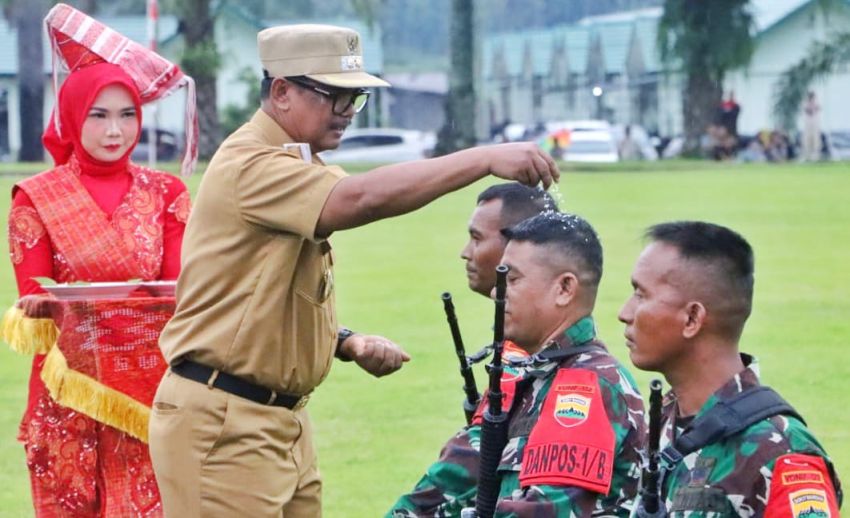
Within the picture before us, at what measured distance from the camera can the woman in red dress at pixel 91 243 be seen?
5770mm

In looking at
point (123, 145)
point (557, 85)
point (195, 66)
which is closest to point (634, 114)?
Result: point (557, 85)

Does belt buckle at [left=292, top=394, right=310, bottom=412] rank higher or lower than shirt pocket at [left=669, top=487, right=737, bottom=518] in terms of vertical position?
higher

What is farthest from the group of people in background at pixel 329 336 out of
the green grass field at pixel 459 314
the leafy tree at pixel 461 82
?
the leafy tree at pixel 461 82

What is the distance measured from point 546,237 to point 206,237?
38.3 inches

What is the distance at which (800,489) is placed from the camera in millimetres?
3486

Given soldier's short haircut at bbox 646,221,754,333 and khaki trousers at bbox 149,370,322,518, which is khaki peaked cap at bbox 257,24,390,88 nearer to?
khaki trousers at bbox 149,370,322,518

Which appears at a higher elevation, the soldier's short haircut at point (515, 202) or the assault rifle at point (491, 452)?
the soldier's short haircut at point (515, 202)

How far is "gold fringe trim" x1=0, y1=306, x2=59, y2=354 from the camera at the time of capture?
5.79 metres

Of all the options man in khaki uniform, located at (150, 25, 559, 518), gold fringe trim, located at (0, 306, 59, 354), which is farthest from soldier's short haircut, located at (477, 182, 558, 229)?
gold fringe trim, located at (0, 306, 59, 354)

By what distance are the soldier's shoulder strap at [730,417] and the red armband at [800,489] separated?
14 centimetres

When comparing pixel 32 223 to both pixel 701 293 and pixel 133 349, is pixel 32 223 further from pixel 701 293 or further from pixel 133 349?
pixel 701 293

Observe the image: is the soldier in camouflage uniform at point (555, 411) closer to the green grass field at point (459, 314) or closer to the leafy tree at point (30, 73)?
the green grass field at point (459, 314)

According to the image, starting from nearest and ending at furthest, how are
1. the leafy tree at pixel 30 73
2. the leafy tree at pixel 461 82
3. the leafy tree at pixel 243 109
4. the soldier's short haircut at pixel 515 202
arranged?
1. the soldier's short haircut at pixel 515 202
2. the leafy tree at pixel 461 82
3. the leafy tree at pixel 30 73
4. the leafy tree at pixel 243 109

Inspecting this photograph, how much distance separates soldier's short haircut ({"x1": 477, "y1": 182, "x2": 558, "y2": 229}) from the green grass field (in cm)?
260
